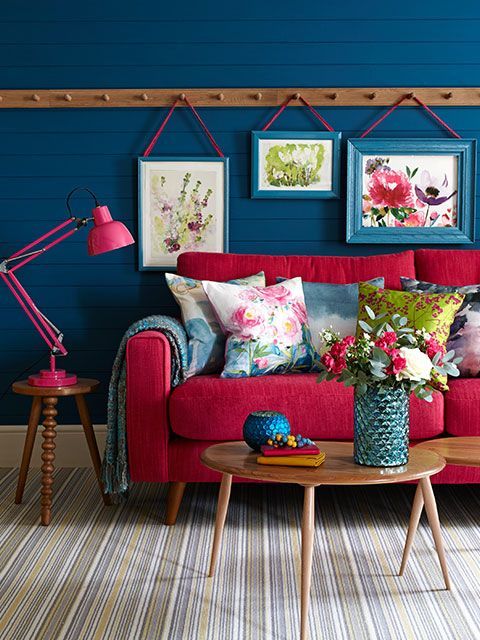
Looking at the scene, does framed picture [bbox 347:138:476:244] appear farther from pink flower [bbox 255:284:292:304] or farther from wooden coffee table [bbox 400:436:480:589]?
wooden coffee table [bbox 400:436:480:589]

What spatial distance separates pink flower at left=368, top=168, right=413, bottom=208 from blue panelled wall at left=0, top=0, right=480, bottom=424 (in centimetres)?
19

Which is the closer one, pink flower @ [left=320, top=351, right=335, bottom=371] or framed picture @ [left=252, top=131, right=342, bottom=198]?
pink flower @ [left=320, top=351, right=335, bottom=371]

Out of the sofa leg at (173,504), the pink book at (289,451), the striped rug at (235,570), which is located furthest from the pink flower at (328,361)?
the sofa leg at (173,504)

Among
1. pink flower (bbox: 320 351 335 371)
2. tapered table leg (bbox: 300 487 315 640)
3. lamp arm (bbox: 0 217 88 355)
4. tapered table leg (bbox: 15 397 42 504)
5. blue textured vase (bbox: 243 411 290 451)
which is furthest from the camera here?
lamp arm (bbox: 0 217 88 355)

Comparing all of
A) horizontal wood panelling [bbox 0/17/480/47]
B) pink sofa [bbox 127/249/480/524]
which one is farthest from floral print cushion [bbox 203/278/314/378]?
horizontal wood panelling [bbox 0/17/480/47]

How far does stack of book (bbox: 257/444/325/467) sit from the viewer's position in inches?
86.5

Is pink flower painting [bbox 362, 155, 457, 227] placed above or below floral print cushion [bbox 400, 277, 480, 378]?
above

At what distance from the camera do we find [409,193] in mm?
3982

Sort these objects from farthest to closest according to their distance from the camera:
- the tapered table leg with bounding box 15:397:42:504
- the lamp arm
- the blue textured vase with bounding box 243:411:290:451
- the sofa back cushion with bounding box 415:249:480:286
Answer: the sofa back cushion with bounding box 415:249:480:286 → the lamp arm → the tapered table leg with bounding box 15:397:42:504 → the blue textured vase with bounding box 243:411:290:451

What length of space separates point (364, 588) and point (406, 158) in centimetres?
226

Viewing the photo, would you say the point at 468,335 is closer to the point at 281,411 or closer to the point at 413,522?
the point at 281,411

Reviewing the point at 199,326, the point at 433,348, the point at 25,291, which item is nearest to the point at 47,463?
the point at 199,326

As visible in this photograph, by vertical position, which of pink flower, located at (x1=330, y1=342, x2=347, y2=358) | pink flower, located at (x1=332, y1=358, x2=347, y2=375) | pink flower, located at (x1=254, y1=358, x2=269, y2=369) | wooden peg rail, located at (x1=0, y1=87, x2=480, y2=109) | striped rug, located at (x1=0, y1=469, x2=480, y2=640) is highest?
wooden peg rail, located at (x1=0, y1=87, x2=480, y2=109)

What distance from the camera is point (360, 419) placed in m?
2.26
